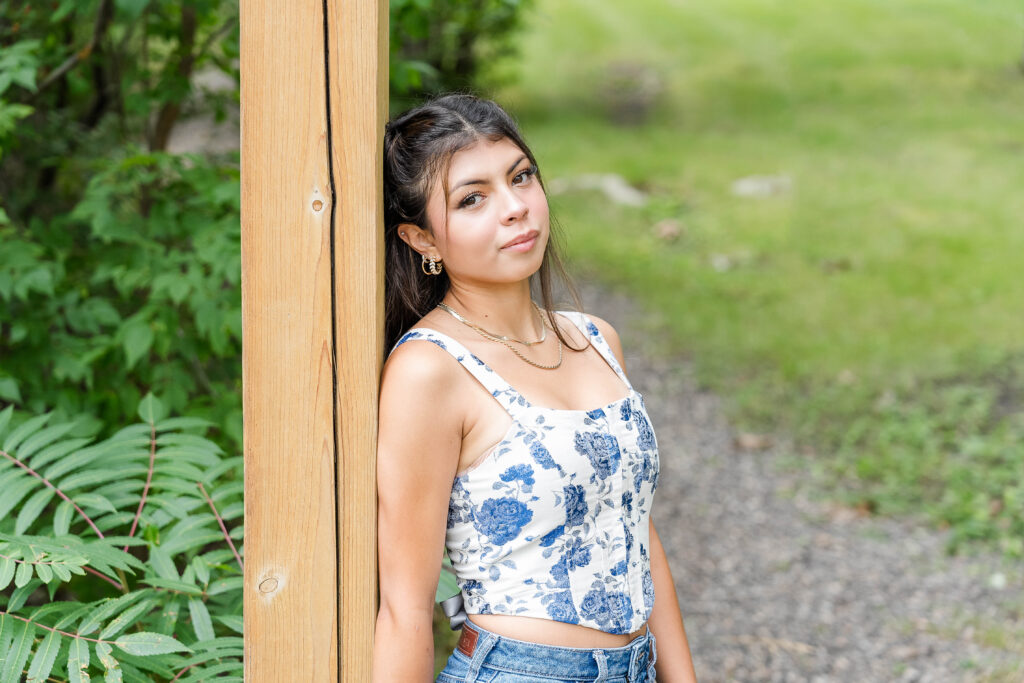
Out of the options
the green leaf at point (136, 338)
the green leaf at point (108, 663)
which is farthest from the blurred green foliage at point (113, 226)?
the green leaf at point (108, 663)

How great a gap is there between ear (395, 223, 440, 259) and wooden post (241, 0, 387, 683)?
18 cm

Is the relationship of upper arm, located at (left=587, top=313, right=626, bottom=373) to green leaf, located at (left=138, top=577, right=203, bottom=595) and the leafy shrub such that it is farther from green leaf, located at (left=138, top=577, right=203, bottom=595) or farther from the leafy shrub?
green leaf, located at (left=138, top=577, right=203, bottom=595)

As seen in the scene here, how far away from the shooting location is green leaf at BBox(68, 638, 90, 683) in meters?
1.40

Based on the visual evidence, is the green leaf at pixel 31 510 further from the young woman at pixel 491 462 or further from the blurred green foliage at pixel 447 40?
the blurred green foliage at pixel 447 40

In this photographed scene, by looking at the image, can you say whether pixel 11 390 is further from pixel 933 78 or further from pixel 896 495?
pixel 933 78

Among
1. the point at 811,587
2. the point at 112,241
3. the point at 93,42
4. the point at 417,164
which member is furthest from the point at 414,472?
the point at 811,587

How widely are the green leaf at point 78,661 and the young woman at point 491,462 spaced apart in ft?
1.46

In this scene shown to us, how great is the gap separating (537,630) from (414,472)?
323mm

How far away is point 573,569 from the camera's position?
148 cm

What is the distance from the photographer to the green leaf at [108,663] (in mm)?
1402

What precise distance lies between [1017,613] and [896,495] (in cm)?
106

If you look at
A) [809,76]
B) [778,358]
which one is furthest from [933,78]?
[778,358]

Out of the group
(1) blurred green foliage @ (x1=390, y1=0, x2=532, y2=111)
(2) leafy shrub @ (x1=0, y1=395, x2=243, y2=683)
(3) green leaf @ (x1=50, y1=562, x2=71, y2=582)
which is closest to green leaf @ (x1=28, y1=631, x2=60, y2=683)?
(2) leafy shrub @ (x1=0, y1=395, x2=243, y2=683)

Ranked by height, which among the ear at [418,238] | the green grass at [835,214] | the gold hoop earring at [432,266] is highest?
the ear at [418,238]
